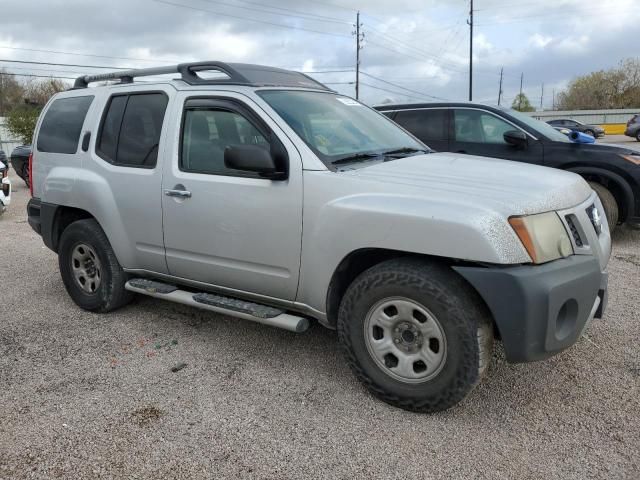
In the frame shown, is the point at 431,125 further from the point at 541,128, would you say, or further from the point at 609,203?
the point at 609,203

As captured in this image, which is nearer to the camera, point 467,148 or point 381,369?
point 381,369

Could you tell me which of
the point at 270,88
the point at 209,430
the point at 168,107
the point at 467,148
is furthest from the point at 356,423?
the point at 467,148

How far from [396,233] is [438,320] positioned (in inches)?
19.6

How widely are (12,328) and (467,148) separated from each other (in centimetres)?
558

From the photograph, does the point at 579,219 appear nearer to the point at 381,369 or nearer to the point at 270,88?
the point at 381,369

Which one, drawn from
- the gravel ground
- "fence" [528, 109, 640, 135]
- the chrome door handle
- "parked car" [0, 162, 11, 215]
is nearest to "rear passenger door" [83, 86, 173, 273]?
the chrome door handle

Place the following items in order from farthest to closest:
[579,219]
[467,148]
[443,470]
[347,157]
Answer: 1. [467,148]
2. [347,157]
3. [579,219]
4. [443,470]

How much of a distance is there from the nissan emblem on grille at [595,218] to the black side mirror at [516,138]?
11.8 feet

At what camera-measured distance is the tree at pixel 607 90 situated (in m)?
64.0

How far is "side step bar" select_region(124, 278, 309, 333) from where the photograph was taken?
3379 mm

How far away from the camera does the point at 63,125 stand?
479cm

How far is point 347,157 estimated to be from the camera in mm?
3428

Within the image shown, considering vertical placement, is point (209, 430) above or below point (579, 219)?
below

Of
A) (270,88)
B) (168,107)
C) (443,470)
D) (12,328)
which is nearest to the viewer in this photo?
(443,470)
